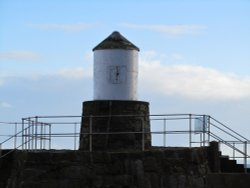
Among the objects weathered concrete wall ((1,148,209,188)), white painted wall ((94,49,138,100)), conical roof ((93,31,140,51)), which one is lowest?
weathered concrete wall ((1,148,209,188))

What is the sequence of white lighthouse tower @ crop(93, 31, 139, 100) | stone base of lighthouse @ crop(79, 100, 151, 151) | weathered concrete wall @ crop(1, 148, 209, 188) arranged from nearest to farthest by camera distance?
weathered concrete wall @ crop(1, 148, 209, 188)
stone base of lighthouse @ crop(79, 100, 151, 151)
white lighthouse tower @ crop(93, 31, 139, 100)

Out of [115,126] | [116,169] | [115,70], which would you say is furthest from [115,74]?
[116,169]

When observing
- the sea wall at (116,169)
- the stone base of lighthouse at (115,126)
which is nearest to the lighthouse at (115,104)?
the stone base of lighthouse at (115,126)

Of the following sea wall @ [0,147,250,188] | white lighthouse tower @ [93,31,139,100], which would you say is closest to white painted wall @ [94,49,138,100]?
white lighthouse tower @ [93,31,139,100]

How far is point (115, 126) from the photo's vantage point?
54.1 feet

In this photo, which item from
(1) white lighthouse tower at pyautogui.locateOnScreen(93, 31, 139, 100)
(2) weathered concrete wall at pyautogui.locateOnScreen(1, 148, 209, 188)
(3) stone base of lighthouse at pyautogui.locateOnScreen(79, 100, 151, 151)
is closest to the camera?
(2) weathered concrete wall at pyautogui.locateOnScreen(1, 148, 209, 188)

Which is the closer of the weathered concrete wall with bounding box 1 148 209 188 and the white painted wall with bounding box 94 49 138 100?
the weathered concrete wall with bounding box 1 148 209 188

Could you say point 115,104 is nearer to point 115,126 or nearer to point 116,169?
point 115,126

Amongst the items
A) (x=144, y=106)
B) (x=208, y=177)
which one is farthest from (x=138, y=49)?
(x=208, y=177)

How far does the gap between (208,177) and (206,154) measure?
1.44 metres

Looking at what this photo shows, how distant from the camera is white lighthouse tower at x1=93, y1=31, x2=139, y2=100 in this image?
17.0 metres

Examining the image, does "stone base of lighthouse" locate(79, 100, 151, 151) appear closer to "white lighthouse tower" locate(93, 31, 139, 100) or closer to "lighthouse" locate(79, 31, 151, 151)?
"lighthouse" locate(79, 31, 151, 151)

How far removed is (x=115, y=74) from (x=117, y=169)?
11.3 feet

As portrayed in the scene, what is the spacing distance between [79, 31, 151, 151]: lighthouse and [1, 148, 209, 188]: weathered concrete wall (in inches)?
66.9
